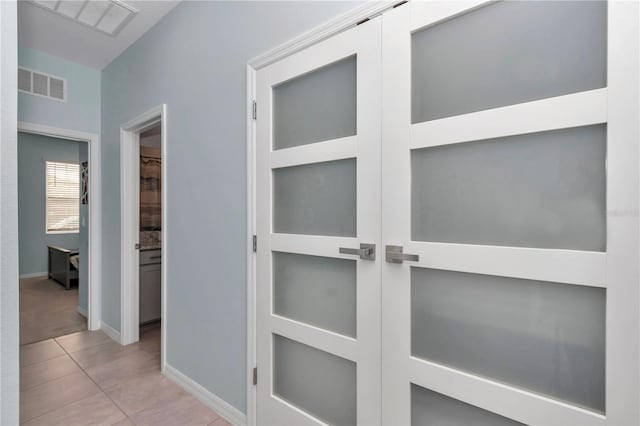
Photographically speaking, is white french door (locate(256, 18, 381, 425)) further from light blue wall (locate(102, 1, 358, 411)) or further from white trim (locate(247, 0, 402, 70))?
light blue wall (locate(102, 1, 358, 411))

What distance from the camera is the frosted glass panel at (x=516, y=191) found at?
95 centimetres

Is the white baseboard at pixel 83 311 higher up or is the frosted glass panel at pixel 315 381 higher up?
the frosted glass panel at pixel 315 381

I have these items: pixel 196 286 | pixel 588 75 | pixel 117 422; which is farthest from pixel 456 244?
pixel 117 422

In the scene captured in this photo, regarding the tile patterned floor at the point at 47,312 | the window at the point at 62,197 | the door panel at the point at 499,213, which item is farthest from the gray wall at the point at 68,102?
the window at the point at 62,197

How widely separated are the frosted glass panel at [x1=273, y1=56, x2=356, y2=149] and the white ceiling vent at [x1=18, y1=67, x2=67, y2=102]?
2911mm

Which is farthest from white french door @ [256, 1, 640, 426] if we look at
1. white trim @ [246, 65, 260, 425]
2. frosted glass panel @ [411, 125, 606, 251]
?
white trim @ [246, 65, 260, 425]

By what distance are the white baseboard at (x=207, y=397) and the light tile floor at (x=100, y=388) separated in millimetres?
33

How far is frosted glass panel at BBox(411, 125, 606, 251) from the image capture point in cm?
95

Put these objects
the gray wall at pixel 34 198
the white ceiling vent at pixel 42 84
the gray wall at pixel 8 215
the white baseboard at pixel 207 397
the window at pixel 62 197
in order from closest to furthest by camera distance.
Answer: the gray wall at pixel 8 215
the white baseboard at pixel 207 397
the white ceiling vent at pixel 42 84
the gray wall at pixel 34 198
the window at pixel 62 197

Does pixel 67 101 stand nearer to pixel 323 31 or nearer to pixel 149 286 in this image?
pixel 149 286

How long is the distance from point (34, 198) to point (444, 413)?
27.1 ft

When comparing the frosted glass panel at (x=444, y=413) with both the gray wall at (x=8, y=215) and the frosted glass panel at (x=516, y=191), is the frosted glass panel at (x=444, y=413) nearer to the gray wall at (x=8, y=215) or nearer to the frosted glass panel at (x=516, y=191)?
the frosted glass panel at (x=516, y=191)

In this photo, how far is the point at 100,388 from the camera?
2.29m

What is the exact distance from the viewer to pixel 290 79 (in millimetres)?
1671
